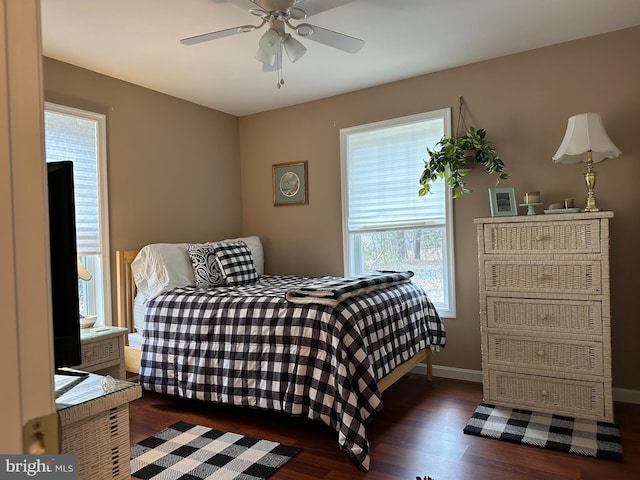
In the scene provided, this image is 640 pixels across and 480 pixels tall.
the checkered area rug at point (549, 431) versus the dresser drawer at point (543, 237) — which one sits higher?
the dresser drawer at point (543, 237)

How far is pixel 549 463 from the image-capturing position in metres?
2.28

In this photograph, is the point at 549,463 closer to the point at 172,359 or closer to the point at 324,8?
the point at 172,359

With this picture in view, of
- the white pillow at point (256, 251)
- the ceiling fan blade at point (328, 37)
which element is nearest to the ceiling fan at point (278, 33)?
the ceiling fan blade at point (328, 37)

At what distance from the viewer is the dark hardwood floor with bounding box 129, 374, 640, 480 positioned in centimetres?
221

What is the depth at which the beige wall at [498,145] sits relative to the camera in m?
3.09

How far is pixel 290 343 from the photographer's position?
266 centimetres

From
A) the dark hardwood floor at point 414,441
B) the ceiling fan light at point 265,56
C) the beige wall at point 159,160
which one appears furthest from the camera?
the beige wall at point 159,160

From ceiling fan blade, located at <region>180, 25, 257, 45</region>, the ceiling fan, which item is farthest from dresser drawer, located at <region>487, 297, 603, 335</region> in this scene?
ceiling fan blade, located at <region>180, 25, 257, 45</region>

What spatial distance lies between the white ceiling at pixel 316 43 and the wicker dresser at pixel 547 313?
1260mm

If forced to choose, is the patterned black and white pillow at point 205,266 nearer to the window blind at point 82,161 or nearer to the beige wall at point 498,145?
the window blind at point 82,161

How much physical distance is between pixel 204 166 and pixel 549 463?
3.66 m

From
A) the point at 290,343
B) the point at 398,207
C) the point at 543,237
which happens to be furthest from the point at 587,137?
the point at 290,343

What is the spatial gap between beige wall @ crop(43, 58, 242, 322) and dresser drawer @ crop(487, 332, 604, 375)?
2.81m

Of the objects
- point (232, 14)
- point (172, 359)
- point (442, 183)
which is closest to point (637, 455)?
point (442, 183)
